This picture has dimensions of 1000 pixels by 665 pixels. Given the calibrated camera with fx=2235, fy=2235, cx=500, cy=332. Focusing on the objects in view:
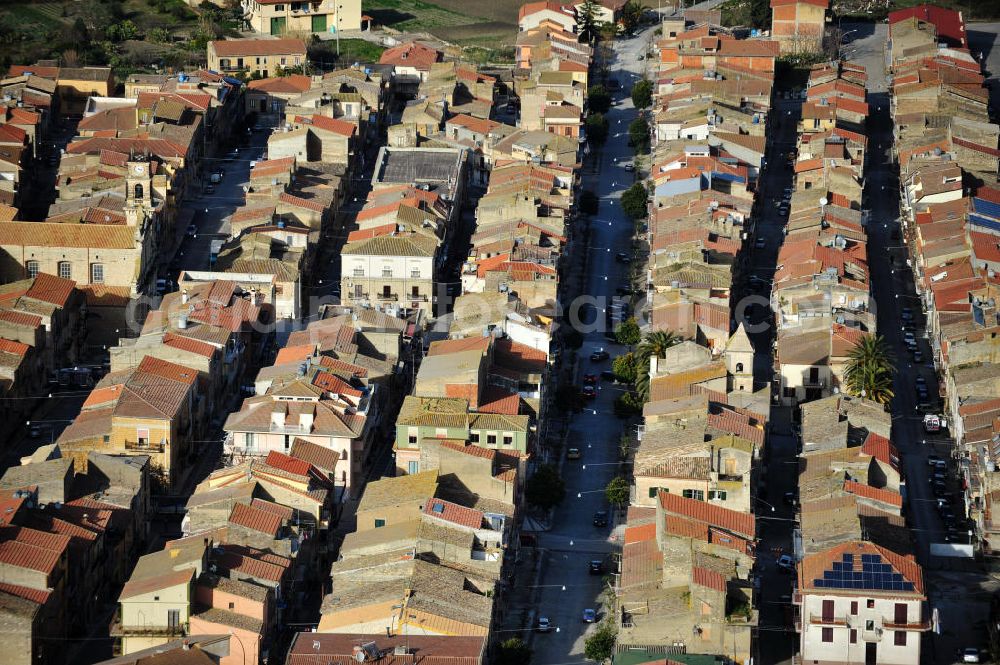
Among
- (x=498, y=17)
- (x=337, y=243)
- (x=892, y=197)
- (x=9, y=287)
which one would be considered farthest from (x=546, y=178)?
(x=498, y=17)

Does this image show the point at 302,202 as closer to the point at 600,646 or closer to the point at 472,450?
the point at 472,450

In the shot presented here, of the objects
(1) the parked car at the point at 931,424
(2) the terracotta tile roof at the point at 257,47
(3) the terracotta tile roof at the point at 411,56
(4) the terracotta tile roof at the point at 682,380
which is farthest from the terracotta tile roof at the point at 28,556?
(2) the terracotta tile roof at the point at 257,47

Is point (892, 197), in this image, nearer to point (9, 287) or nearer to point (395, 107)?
point (395, 107)

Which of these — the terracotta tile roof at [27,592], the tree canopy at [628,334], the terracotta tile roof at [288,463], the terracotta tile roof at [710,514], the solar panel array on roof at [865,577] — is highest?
the tree canopy at [628,334]

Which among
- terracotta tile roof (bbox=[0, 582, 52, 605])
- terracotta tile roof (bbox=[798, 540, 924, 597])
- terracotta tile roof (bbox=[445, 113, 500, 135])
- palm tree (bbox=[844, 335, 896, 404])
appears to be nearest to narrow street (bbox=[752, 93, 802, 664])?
terracotta tile roof (bbox=[798, 540, 924, 597])

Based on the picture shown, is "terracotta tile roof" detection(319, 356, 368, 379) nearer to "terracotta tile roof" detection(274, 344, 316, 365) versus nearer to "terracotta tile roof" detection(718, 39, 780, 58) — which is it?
"terracotta tile roof" detection(274, 344, 316, 365)

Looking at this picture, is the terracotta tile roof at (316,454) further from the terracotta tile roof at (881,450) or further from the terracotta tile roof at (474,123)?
the terracotta tile roof at (474,123)
